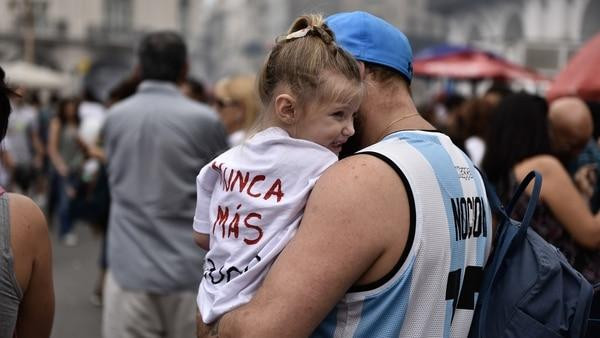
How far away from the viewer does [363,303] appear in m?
1.94

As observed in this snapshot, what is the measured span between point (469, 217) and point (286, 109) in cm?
53

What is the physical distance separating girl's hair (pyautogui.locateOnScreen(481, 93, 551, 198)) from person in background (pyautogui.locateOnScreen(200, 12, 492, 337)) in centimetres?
213

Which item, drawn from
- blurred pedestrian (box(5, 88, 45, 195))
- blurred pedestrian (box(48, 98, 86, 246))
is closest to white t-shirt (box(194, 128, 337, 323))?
blurred pedestrian (box(48, 98, 86, 246))

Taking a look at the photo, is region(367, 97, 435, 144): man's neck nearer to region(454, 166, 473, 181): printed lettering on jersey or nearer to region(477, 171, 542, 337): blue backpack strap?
region(454, 166, 473, 181): printed lettering on jersey

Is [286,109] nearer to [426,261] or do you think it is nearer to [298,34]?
[298,34]

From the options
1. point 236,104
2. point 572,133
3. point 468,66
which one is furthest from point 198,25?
point 572,133

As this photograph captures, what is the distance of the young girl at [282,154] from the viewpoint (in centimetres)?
201

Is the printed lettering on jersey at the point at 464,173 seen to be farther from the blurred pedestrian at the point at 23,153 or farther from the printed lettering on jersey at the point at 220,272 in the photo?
the blurred pedestrian at the point at 23,153

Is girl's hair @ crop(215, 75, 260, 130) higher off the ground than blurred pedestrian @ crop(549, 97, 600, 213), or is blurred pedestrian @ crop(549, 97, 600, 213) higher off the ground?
blurred pedestrian @ crop(549, 97, 600, 213)

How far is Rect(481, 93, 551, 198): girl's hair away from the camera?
4.12 m

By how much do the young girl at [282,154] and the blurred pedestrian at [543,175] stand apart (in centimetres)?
196

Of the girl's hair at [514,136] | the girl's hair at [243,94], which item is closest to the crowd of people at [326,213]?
the girl's hair at [514,136]

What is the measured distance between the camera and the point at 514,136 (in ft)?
13.7

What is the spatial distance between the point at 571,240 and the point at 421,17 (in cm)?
5751
